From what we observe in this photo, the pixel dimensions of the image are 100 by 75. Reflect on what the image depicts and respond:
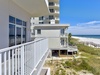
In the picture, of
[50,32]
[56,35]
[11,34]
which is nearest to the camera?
[11,34]

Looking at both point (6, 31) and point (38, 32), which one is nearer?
point (6, 31)

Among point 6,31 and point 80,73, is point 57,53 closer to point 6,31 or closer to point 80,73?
point 80,73

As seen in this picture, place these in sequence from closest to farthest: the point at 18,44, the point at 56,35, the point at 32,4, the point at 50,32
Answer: the point at 32,4
the point at 18,44
the point at 56,35
the point at 50,32

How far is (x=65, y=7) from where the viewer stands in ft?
176

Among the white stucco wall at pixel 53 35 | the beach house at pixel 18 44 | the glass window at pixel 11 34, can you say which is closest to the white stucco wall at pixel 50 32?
the white stucco wall at pixel 53 35

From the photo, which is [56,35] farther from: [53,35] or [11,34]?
[11,34]

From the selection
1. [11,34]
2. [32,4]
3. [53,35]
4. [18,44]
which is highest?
[32,4]

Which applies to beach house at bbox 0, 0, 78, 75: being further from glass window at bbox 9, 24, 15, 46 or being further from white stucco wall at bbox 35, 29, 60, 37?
white stucco wall at bbox 35, 29, 60, 37

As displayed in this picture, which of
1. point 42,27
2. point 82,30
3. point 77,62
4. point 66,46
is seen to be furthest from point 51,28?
point 82,30

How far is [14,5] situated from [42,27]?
16.7m

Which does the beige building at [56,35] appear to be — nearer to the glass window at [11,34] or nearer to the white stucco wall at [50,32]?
the white stucco wall at [50,32]

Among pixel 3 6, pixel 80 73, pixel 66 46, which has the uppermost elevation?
pixel 3 6

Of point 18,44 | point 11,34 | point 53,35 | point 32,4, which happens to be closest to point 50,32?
point 53,35

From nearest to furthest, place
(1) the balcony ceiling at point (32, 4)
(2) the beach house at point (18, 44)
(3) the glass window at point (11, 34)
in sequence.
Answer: (2) the beach house at point (18, 44) → (3) the glass window at point (11, 34) → (1) the balcony ceiling at point (32, 4)
